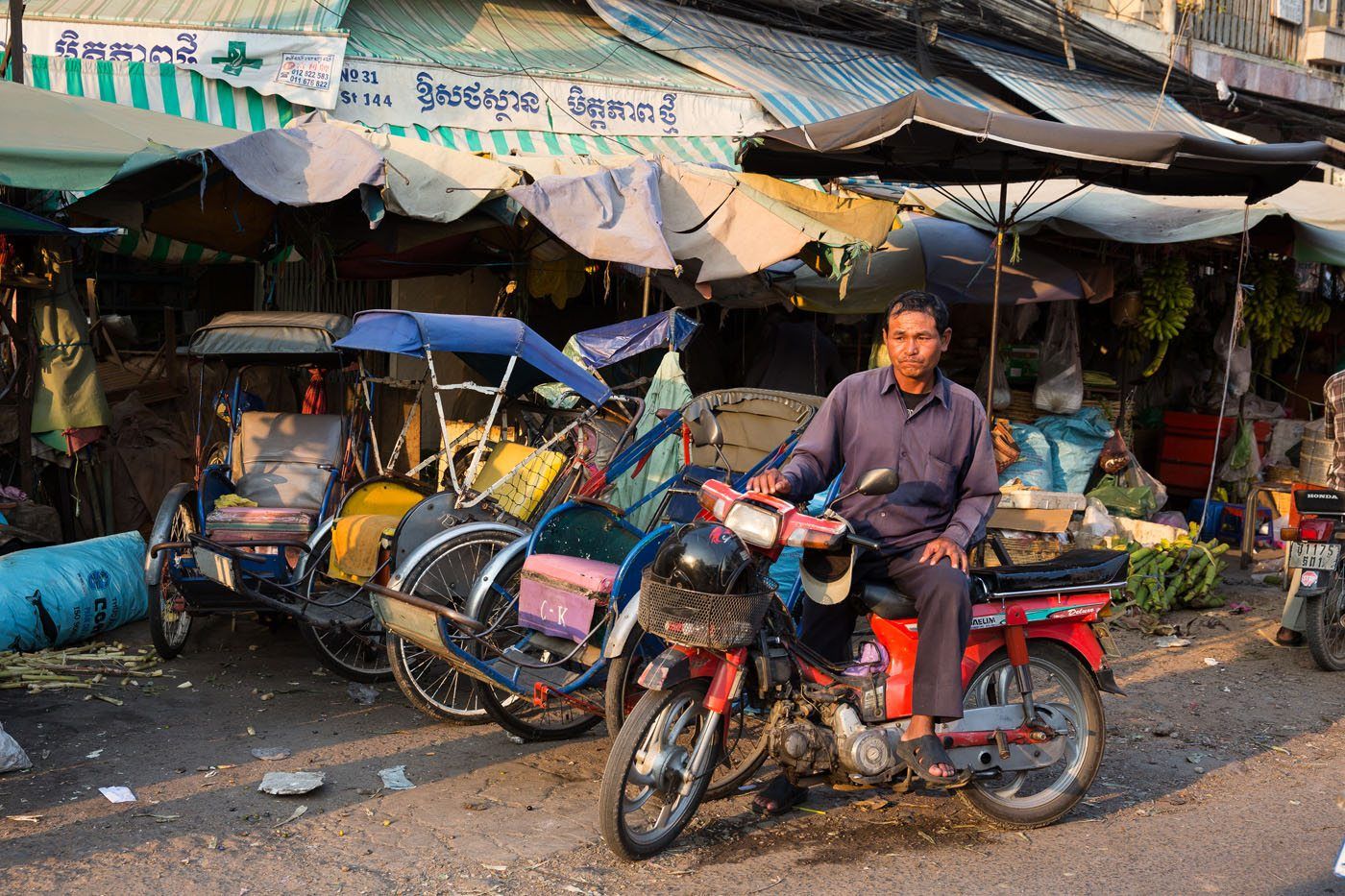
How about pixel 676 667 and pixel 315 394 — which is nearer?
pixel 676 667

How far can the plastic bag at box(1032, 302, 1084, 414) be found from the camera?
11.2 m

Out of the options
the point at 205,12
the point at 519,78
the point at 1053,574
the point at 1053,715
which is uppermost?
the point at 205,12

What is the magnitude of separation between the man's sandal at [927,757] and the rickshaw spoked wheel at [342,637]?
9.67 feet

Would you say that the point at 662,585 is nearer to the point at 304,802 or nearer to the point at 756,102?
the point at 304,802

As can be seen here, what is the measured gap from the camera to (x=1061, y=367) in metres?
11.3

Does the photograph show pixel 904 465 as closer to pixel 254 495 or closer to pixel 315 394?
pixel 254 495

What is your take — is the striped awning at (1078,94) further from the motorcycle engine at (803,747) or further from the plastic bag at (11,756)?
the plastic bag at (11,756)

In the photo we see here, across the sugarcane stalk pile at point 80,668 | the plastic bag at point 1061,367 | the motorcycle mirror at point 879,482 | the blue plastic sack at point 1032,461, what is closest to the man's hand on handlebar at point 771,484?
the motorcycle mirror at point 879,482

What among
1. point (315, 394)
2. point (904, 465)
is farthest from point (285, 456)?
point (904, 465)

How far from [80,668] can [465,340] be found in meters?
2.83

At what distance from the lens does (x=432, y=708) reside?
5.94 metres

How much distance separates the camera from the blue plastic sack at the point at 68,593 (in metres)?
6.88

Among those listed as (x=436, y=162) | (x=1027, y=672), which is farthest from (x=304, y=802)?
(x=436, y=162)

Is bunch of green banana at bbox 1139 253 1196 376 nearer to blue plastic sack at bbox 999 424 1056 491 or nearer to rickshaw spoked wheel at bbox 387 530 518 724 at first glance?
blue plastic sack at bbox 999 424 1056 491
